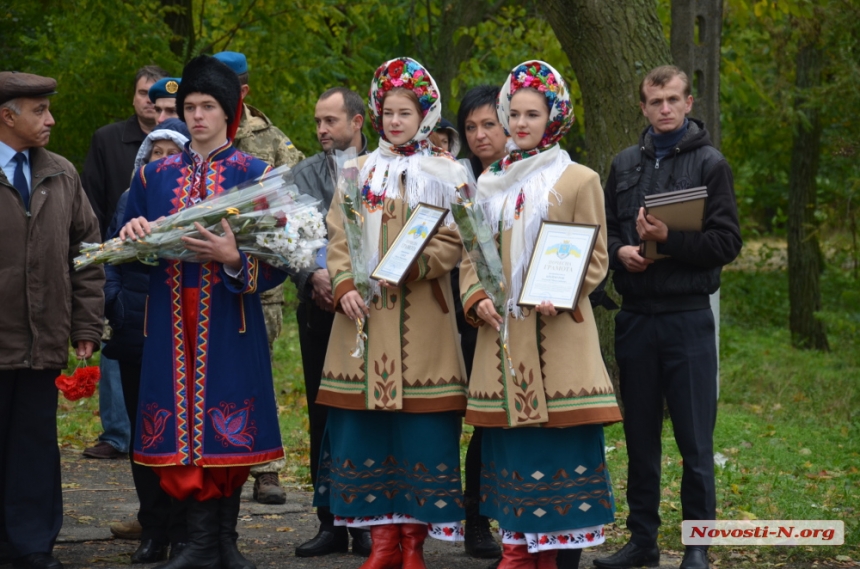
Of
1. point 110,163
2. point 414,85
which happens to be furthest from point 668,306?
point 110,163

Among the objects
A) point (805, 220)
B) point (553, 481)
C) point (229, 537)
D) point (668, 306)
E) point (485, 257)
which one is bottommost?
point (229, 537)

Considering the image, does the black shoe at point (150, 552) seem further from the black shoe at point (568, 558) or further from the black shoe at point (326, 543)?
the black shoe at point (568, 558)

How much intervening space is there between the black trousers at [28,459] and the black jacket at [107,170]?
1871 mm

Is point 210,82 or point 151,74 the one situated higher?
point 151,74

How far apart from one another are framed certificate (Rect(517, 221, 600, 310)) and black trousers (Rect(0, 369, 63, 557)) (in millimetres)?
2378

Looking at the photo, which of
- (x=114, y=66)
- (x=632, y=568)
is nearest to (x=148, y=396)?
(x=632, y=568)

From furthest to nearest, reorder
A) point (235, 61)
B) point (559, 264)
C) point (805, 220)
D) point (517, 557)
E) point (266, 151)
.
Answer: point (805, 220), point (266, 151), point (235, 61), point (517, 557), point (559, 264)

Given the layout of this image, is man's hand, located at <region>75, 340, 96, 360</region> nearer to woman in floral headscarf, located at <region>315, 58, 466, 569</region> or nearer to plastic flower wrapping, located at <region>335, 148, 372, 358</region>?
woman in floral headscarf, located at <region>315, 58, 466, 569</region>

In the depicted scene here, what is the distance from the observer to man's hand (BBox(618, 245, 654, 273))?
203 inches

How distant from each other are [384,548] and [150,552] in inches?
47.2

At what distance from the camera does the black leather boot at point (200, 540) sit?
16.0ft

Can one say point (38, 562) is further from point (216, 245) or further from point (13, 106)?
point (13, 106)

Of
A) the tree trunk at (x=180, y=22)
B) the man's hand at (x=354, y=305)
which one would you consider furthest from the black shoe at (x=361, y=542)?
the tree trunk at (x=180, y=22)

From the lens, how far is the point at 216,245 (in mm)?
4781
